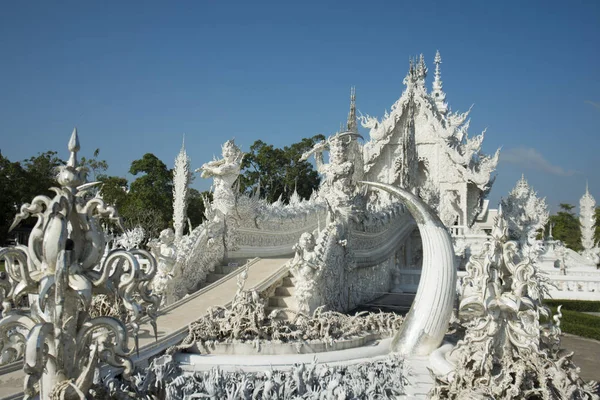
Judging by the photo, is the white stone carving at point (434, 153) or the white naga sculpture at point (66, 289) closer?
the white naga sculpture at point (66, 289)

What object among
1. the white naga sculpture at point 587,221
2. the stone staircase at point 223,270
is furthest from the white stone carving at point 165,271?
the white naga sculpture at point 587,221

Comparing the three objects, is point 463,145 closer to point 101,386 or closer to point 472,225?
point 472,225

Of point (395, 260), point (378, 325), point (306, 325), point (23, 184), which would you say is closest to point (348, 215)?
point (378, 325)

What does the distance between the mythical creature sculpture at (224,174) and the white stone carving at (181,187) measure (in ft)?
15.6

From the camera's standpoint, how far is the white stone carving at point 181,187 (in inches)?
643

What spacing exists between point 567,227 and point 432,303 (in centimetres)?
5474

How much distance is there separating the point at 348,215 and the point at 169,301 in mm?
4331

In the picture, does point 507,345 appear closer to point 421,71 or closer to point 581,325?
point 581,325

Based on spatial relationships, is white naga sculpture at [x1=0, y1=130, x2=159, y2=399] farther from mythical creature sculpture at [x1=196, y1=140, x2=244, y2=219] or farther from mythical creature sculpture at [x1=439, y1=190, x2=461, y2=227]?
mythical creature sculpture at [x1=439, y1=190, x2=461, y2=227]

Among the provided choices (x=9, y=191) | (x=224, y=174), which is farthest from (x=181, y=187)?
(x=9, y=191)

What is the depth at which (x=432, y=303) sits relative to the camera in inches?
301

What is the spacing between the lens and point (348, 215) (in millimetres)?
11992

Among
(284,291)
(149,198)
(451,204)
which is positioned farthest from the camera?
(149,198)

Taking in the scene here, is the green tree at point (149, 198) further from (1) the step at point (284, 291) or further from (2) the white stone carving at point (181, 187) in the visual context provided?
(1) the step at point (284, 291)
